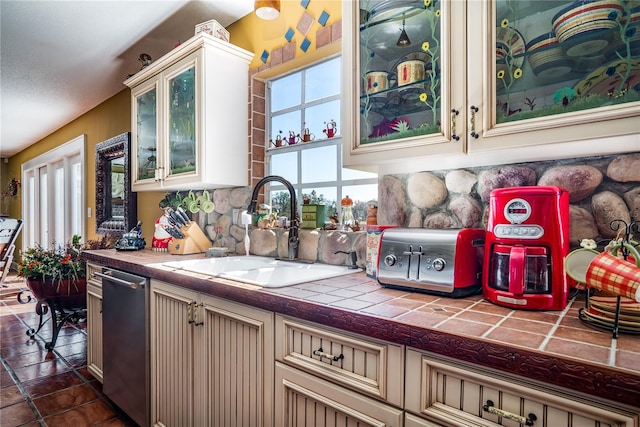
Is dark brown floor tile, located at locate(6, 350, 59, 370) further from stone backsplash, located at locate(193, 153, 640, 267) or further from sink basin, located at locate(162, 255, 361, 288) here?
stone backsplash, located at locate(193, 153, 640, 267)

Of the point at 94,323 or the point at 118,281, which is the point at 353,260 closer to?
the point at 118,281

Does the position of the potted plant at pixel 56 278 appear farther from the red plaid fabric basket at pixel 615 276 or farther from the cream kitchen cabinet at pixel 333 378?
the red plaid fabric basket at pixel 615 276

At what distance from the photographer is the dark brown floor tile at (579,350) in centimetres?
66

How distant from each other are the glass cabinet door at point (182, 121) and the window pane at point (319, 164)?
68cm

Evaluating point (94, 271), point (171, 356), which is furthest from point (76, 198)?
point (171, 356)

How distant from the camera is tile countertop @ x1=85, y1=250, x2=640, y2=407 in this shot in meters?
0.64

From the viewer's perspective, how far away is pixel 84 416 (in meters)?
2.08

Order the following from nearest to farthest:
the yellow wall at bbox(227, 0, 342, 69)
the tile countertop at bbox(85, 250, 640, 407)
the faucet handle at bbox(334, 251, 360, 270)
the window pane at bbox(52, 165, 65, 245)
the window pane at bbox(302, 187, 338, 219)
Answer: the tile countertop at bbox(85, 250, 640, 407), the faucet handle at bbox(334, 251, 360, 270), the yellow wall at bbox(227, 0, 342, 69), the window pane at bbox(302, 187, 338, 219), the window pane at bbox(52, 165, 65, 245)

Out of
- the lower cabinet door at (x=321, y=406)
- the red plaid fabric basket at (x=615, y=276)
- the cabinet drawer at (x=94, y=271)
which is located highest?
the red plaid fabric basket at (x=615, y=276)

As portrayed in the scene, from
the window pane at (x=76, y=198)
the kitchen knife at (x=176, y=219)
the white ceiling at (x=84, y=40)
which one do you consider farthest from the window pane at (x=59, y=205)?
the kitchen knife at (x=176, y=219)

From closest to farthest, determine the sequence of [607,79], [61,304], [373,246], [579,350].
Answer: [579,350] → [607,79] → [373,246] → [61,304]

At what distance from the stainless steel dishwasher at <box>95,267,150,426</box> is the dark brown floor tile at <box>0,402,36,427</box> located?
0.39 metres

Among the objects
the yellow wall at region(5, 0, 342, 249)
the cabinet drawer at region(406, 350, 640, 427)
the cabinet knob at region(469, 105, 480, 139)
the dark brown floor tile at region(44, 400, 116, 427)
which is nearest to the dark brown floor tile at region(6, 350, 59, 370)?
the dark brown floor tile at region(44, 400, 116, 427)

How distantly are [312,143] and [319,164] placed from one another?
0.44ft
